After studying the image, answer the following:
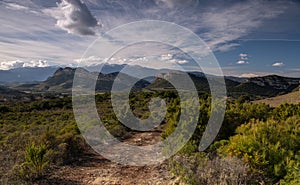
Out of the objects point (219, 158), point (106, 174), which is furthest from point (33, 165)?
point (219, 158)

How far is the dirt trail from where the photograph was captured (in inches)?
224

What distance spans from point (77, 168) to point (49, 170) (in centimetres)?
73

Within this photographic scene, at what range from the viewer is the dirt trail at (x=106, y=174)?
18.7ft

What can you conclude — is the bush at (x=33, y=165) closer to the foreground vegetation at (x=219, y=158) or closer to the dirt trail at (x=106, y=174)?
the foreground vegetation at (x=219, y=158)

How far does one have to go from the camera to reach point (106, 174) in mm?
6230

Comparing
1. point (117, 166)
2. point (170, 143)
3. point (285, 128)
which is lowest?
point (117, 166)

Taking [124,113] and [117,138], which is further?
[124,113]

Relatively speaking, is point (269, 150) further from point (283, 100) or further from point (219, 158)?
point (283, 100)

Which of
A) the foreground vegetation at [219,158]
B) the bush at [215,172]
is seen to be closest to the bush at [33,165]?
the foreground vegetation at [219,158]

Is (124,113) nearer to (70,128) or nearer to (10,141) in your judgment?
(70,128)

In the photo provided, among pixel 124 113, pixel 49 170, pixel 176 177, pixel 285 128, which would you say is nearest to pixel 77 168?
pixel 49 170

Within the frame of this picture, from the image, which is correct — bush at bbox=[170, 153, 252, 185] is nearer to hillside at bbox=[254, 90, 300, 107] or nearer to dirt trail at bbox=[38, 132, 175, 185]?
dirt trail at bbox=[38, 132, 175, 185]

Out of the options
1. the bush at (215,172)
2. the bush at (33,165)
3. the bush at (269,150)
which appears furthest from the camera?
the bush at (33,165)

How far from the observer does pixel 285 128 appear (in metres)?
6.63
